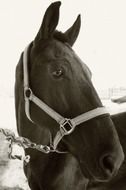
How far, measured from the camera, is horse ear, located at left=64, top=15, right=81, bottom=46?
231cm

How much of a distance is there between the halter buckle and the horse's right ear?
0.59 m

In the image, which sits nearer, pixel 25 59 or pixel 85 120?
pixel 85 120

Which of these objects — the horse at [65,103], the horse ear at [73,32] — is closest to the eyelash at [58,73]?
the horse at [65,103]

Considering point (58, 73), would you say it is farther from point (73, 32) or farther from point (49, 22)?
point (73, 32)

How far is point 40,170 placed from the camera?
243 centimetres

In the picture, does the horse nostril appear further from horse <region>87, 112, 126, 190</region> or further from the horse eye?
horse <region>87, 112, 126, 190</region>

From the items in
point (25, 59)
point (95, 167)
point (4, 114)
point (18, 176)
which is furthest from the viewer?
point (4, 114)

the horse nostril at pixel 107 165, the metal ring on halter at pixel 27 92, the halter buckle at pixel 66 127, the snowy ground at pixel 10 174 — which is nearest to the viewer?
the horse nostril at pixel 107 165

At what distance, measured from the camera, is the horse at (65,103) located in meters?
1.80

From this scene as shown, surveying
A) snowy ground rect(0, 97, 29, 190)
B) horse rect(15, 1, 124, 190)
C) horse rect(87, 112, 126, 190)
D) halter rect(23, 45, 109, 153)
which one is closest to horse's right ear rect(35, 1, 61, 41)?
horse rect(15, 1, 124, 190)

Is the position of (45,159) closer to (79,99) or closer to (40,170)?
(40,170)

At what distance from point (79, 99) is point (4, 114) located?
8.79 meters

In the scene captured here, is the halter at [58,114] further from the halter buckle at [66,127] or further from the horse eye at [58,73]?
the horse eye at [58,73]

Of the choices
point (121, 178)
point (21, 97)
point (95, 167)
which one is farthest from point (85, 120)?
point (121, 178)
